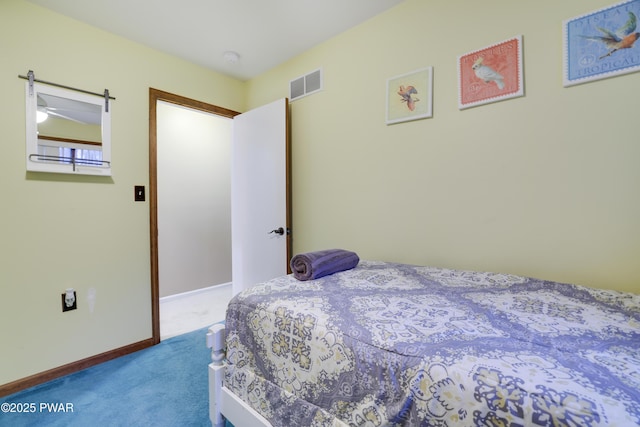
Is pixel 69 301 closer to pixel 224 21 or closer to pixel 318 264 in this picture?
pixel 318 264

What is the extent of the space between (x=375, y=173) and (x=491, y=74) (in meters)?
0.86

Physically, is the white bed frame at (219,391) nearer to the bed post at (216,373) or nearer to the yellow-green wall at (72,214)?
the bed post at (216,373)

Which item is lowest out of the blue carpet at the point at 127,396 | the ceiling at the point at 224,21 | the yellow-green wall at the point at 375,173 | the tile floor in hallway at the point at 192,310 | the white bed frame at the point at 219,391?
the blue carpet at the point at 127,396

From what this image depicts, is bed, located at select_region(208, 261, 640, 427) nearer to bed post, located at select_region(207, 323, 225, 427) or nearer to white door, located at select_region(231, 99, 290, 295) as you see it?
bed post, located at select_region(207, 323, 225, 427)

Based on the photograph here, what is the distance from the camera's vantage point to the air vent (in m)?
2.37

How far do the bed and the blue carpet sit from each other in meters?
0.50

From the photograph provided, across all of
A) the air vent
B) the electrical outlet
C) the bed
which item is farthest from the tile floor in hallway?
the air vent

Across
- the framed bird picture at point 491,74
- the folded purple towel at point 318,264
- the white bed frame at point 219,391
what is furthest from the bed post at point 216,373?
the framed bird picture at point 491,74

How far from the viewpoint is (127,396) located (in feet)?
5.60

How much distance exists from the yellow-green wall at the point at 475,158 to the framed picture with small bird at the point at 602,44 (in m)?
0.04

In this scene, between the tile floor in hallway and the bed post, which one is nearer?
the bed post

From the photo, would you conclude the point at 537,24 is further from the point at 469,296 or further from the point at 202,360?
the point at 202,360

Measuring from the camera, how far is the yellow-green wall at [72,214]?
69.6 inches

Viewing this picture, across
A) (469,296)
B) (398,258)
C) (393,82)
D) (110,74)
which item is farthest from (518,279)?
(110,74)
